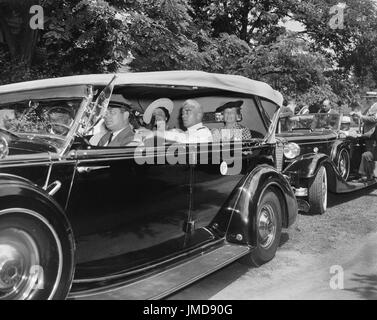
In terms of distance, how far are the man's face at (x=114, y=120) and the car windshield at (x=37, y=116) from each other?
34cm

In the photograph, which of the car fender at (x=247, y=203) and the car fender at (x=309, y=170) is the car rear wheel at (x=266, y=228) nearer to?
the car fender at (x=247, y=203)

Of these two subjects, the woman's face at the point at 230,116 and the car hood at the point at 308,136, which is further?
the car hood at the point at 308,136

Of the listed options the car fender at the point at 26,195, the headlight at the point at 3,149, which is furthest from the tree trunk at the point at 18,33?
the car fender at the point at 26,195

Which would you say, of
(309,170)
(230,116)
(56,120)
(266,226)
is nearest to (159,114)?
(230,116)

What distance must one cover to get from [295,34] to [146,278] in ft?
41.2

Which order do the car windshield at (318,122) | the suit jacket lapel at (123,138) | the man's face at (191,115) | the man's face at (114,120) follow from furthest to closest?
the car windshield at (318,122) → the man's face at (191,115) → the man's face at (114,120) → the suit jacket lapel at (123,138)

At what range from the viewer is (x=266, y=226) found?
4367 mm

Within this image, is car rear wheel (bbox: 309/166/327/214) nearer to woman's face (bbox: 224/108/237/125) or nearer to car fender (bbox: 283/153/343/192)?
car fender (bbox: 283/153/343/192)

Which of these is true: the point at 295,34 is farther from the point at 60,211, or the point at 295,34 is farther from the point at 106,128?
the point at 60,211

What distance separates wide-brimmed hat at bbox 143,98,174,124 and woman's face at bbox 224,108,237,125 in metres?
0.60

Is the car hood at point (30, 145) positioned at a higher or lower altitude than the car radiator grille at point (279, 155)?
higher

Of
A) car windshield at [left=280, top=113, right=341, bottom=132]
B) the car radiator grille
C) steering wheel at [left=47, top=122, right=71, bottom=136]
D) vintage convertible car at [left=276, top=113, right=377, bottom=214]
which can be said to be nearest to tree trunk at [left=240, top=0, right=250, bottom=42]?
vintage convertible car at [left=276, top=113, right=377, bottom=214]

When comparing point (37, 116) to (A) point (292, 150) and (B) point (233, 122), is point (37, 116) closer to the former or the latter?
(B) point (233, 122)

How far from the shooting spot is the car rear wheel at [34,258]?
7.70 feet
